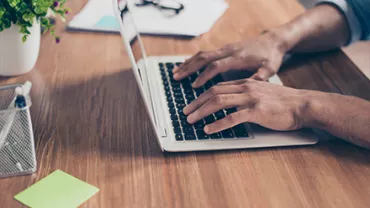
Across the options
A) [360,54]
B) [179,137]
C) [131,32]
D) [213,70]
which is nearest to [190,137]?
[179,137]

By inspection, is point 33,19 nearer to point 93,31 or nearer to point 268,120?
point 93,31

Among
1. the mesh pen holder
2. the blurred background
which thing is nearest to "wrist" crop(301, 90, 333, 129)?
the mesh pen holder

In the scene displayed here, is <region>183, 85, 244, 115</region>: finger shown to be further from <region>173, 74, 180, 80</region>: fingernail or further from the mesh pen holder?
the mesh pen holder

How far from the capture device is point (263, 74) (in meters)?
0.98

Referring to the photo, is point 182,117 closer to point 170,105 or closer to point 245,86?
point 170,105

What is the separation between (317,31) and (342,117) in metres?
0.37

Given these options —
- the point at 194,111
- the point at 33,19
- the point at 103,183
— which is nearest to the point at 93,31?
the point at 33,19

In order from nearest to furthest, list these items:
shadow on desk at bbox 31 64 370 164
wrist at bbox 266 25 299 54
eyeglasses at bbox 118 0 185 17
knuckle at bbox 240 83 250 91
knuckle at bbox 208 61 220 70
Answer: shadow on desk at bbox 31 64 370 164 < knuckle at bbox 240 83 250 91 < knuckle at bbox 208 61 220 70 < wrist at bbox 266 25 299 54 < eyeglasses at bbox 118 0 185 17

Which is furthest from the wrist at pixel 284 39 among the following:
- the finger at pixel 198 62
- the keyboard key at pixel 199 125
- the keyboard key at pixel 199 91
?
the keyboard key at pixel 199 125

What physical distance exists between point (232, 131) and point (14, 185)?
15.8 inches

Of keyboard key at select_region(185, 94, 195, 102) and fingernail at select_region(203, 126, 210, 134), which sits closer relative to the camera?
fingernail at select_region(203, 126, 210, 134)

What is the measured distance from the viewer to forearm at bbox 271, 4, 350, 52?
43.3 inches

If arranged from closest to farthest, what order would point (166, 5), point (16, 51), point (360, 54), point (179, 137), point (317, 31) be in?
point (179, 137), point (16, 51), point (317, 31), point (166, 5), point (360, 54)

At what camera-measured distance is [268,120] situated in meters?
0.81
